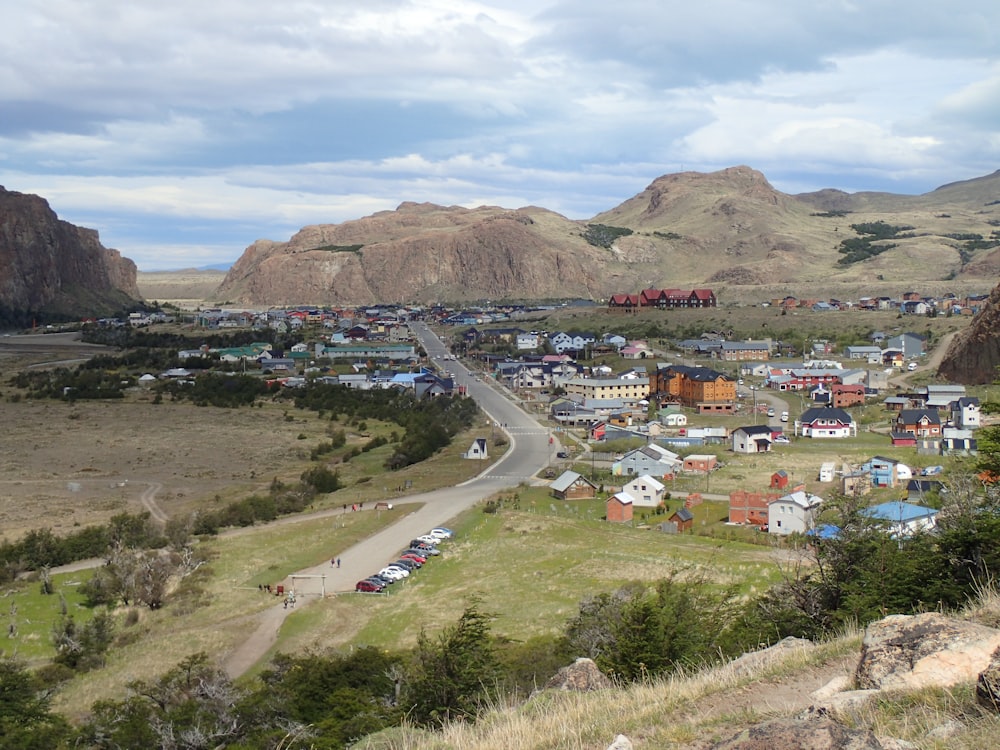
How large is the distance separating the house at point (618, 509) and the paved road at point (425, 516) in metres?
5.46

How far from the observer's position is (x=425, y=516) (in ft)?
107

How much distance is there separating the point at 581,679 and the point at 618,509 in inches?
908

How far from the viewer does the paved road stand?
68.6 feet

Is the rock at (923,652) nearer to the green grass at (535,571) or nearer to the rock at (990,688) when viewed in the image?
the rock at (990,688)

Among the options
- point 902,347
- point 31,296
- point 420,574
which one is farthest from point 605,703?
point 31,296

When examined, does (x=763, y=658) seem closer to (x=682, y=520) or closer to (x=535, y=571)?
(x=535, y=571)

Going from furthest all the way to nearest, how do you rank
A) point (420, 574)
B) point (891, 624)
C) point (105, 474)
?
point (105, 474) → point (420, 574) → point (891, 624)

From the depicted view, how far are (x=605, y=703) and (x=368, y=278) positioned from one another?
168 meters

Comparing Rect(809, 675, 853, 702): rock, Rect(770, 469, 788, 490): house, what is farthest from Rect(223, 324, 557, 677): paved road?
Rect(809, 675, 853, 702): rock

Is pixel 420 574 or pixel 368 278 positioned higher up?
pixel 368 278

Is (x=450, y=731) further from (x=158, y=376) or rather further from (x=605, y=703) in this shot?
(x=158, y=376)

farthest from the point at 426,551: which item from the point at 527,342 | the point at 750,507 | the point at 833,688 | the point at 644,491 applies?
the point at 527,342

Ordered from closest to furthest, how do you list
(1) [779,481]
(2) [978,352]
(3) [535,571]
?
(3) [535,571], (1) [779,481], (2) [978,352]

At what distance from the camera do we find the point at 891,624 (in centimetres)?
626
